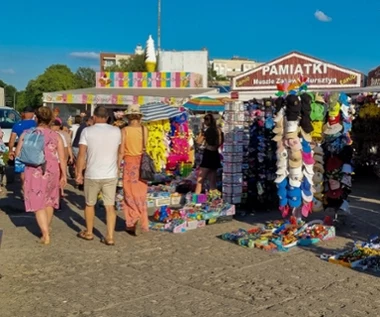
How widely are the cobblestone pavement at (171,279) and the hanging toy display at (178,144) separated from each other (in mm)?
4916

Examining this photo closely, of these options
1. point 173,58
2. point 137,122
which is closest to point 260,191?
point 137,122

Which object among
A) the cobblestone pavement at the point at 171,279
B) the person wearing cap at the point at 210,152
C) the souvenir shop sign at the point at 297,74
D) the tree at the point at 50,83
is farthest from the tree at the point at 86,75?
the cobblestone pavement at the point at 171,279

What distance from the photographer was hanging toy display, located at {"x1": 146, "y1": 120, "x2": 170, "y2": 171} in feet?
40.2

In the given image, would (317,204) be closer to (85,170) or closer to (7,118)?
(85,170)

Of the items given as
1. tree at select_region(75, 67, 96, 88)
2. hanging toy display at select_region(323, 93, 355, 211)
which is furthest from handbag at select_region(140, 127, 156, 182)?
tree at select_region(75, 67, 96, 88)

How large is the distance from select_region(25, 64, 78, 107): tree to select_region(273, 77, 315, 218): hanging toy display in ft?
187

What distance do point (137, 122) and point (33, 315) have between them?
3.79m

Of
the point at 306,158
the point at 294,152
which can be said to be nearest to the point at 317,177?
the point at 306,158

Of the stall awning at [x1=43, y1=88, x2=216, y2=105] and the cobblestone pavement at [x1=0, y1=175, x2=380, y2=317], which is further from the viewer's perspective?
the stall awning at [x1=43, y1=88, x2=216, y2=105]

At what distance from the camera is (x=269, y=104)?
32.0 feet

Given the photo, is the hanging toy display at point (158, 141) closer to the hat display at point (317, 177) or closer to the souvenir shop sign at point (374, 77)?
the hat display at point (317, 177)

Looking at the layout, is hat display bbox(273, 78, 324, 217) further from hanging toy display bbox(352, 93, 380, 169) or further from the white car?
the white car

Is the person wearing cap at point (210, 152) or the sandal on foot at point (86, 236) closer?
the sandal on foot at point (86, 236)

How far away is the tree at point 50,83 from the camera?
209ft
